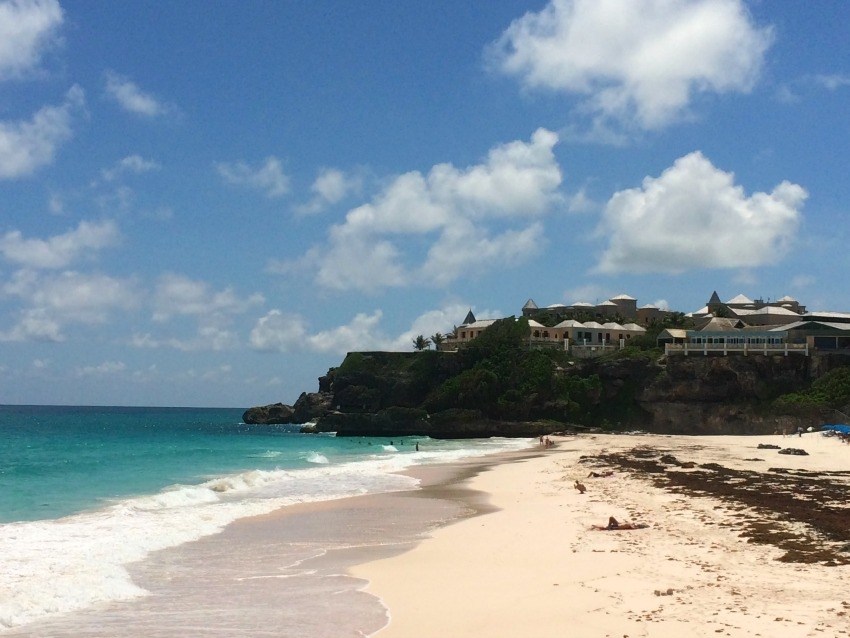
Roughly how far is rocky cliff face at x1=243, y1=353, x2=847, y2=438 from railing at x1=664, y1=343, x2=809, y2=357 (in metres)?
0.84

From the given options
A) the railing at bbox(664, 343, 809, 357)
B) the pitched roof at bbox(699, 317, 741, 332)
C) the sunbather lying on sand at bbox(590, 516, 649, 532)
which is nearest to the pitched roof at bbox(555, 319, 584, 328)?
the pitched roof at bbox(699, 317, 741, 332)

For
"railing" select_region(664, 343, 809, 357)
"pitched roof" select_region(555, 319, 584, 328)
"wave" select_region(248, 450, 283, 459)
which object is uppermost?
"pitched roof" select_region(555, 319, 584, 328)

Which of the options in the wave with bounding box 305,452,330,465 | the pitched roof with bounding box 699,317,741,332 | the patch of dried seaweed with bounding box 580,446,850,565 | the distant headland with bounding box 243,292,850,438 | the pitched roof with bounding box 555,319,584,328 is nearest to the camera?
the patch of dried seaweed with bounding box 580,446,850,565

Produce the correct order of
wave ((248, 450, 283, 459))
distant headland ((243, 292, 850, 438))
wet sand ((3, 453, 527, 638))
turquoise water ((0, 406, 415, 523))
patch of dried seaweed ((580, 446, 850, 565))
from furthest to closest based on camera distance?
1. distant headland ((243, 292, 850, 438))
2. wave ((248, 450, 283, 459))
3. turquoise water ((0, 406, 415, 523))
4. patch of dried seaweed ((580, 446, 850, 565))
5. wet sand ((3, 453, 527, 638))

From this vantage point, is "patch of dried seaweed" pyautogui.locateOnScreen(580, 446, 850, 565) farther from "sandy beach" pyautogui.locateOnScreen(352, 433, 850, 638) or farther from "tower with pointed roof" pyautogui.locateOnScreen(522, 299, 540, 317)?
"tower with pointed roof" pyautogui.locateOnScreen(522, 299, 540, 317)

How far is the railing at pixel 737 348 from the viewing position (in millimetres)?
63250

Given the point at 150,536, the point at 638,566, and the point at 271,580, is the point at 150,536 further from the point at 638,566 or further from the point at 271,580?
the point at 638,566

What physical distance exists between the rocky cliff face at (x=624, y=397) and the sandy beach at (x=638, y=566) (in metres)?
40.7

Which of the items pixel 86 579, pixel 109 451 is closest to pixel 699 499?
pixel 86 579

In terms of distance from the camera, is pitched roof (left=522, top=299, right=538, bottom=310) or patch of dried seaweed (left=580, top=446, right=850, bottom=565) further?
pitched roof (left=522, top=299, right=538, bottom=310)

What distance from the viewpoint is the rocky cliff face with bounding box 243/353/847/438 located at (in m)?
62.3

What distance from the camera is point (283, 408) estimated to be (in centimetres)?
11075

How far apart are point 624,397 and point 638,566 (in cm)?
5883

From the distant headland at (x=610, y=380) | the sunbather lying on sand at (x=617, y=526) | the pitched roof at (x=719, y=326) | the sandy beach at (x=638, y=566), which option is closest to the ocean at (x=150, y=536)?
the sandy beach at (x=638, y=566)
